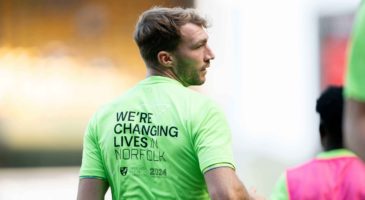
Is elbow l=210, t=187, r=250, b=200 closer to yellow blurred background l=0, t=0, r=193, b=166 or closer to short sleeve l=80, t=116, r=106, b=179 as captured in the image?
short sleeve l=80, t=116, r=106, b=179

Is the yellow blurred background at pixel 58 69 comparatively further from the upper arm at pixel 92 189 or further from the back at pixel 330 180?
the back at pixel 330 180

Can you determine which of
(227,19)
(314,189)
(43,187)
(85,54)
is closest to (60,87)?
(85,54)

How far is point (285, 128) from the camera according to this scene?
6855 millimetres

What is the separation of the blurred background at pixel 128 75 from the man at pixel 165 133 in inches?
126

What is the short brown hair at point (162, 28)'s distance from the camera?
3.52 m

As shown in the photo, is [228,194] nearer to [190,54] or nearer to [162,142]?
[162,142]

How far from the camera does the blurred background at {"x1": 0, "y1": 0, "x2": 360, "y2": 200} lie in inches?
267

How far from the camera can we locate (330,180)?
2.98 metres

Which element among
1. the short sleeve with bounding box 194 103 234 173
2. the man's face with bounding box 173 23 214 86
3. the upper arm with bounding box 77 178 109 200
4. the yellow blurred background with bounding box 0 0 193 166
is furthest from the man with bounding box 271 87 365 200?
the yellow blurred background with bounding box 0 0 193 166

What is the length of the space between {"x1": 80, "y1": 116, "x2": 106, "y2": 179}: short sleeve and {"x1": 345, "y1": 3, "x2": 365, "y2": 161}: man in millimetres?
1935

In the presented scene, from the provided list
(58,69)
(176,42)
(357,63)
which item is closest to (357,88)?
(357,63)

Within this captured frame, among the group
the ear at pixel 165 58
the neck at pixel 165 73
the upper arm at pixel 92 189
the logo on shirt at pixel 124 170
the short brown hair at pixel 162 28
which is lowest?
the upper arm at pixel 92 189

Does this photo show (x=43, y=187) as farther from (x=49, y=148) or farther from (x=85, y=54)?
(x=85, y=54)

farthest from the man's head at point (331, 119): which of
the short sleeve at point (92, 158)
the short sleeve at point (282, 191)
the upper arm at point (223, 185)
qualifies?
the short sleeve at point (92, 158)
